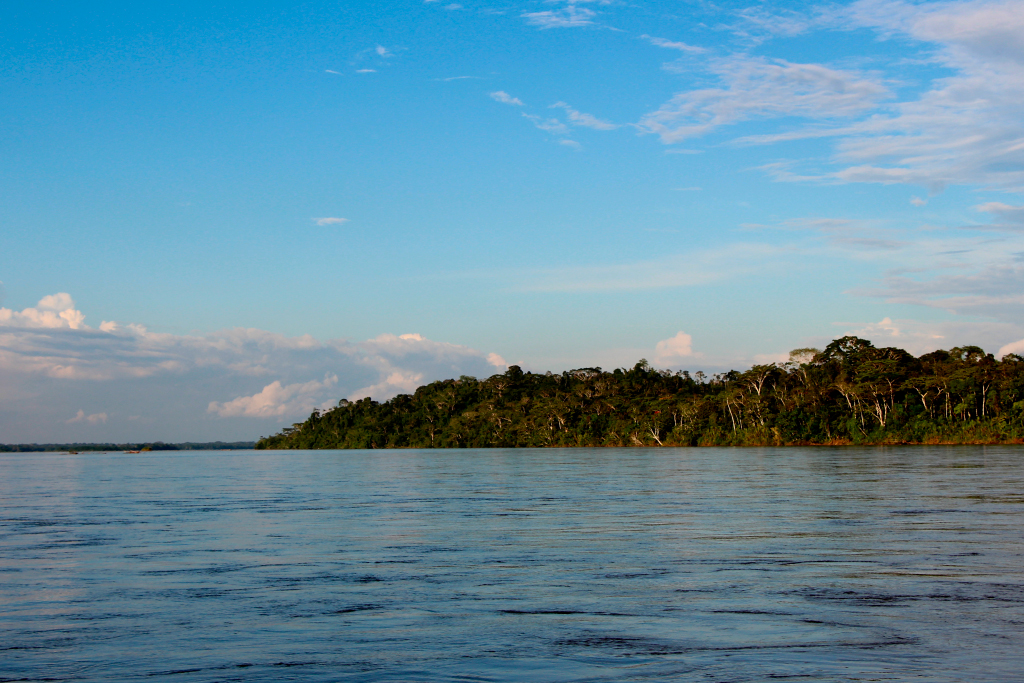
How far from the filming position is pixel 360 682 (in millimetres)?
9312

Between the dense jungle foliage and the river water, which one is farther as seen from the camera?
the dense jungle foliage

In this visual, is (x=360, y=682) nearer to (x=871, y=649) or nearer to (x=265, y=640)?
(x=265, y=640)

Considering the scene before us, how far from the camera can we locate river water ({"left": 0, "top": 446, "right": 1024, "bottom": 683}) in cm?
1000

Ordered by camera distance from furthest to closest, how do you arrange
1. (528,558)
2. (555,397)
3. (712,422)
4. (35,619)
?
(555,397), (712,422), (528,558), (35,619)

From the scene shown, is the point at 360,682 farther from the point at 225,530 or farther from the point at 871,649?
the point at 225,530

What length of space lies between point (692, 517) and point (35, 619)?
Result: 61.0 ft

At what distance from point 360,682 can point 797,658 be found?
512cm

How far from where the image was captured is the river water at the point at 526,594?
10000 mm

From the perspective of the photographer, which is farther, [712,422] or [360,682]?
[712,422]

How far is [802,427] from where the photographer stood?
404ft

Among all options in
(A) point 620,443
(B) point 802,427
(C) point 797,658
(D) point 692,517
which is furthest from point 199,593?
(A) point 620,443

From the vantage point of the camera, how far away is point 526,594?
14.2 m

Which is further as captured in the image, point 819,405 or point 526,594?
point 819,405

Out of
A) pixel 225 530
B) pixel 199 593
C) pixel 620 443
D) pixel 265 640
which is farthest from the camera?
pixel 620 443
